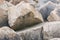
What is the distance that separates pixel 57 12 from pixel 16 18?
0.47m

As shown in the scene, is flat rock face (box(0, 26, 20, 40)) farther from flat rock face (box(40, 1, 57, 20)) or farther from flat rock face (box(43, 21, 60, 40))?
flat rock face (box(40, 1, 57, 20))

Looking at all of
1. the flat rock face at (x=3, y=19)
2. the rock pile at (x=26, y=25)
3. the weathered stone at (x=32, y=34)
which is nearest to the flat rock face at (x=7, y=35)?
the rock pile at (x=26, y=25)

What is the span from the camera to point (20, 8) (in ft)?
6.04

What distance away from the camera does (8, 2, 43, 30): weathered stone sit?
175 cm

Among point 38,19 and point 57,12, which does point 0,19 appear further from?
point 57,12

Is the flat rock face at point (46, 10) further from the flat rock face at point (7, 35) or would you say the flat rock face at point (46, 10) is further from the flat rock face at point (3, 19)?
the flat rock face at point (7, 35)

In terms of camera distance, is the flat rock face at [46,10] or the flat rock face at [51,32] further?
the flat rock face at [46,10]

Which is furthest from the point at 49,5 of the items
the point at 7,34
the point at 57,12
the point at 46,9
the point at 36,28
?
the point at 7,34

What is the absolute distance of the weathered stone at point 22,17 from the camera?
175 cm

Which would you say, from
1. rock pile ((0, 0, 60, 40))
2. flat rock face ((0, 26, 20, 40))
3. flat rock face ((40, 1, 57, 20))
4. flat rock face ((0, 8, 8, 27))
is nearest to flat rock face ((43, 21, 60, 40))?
rock pile ((0, 0, 60, 40))

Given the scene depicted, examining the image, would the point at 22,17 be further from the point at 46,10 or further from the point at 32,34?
the point at 46,10

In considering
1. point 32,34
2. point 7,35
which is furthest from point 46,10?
point 7,35

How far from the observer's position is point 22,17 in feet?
5.75

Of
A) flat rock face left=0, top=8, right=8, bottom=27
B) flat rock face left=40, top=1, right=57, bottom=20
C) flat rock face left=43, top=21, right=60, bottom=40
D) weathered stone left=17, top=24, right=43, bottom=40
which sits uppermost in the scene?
flat rock face left=43, top=21, right=60, bottom=40
